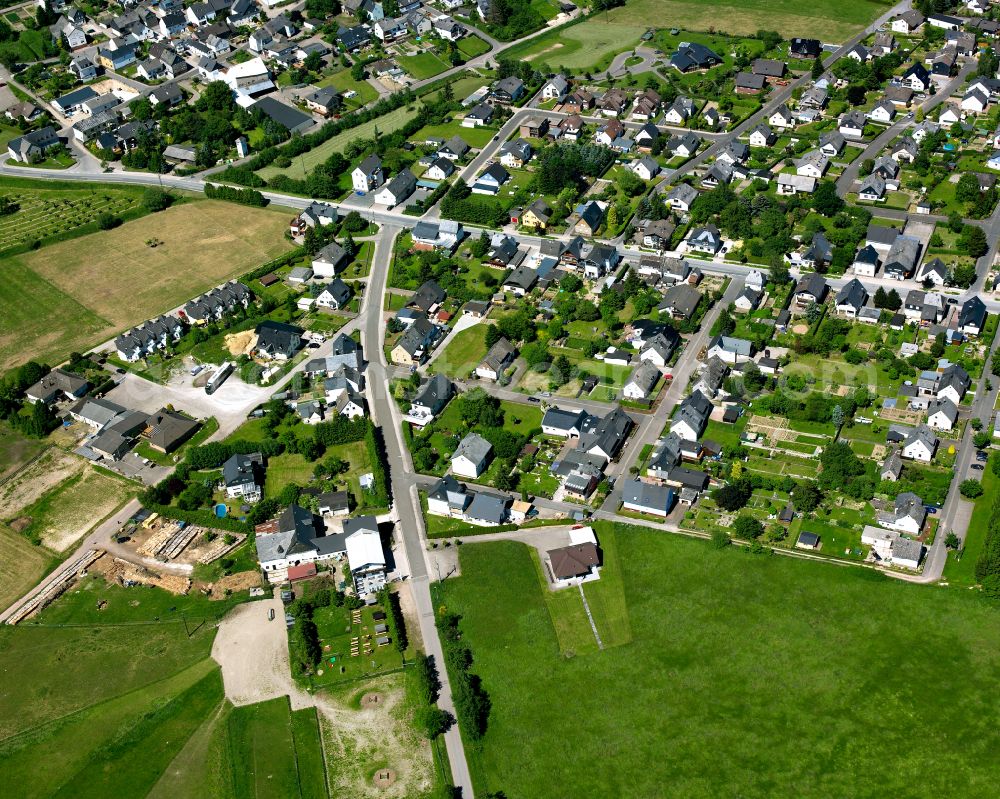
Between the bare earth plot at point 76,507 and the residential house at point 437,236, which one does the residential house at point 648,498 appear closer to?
the bare earth plot at point 76,507

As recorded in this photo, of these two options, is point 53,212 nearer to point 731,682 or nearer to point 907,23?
point 731,682

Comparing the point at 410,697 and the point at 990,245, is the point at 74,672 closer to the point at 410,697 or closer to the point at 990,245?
the point at 410,697

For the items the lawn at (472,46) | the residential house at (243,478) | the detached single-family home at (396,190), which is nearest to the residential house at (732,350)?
the residential house at (243,478)

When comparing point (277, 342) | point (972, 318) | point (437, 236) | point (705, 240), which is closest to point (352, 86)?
point (437, 236)

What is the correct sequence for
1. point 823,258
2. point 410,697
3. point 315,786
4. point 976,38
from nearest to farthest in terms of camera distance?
1. point 315,786
2. point 410,697
3. point 823,258
4. point 976,38

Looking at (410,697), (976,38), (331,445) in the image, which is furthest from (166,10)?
(410,697)

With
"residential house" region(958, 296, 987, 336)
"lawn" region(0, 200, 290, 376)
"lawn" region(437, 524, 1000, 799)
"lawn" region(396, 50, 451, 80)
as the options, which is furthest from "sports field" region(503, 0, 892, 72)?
"lawn" region(437, 524, 1000, 799)
